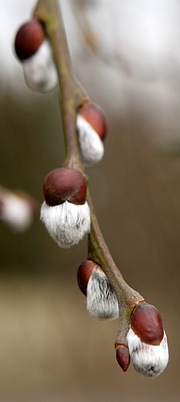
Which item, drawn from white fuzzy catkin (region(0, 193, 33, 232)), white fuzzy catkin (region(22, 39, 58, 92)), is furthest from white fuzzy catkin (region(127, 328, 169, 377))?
white fuzzy catkin (region(0, 193, 33, 232))

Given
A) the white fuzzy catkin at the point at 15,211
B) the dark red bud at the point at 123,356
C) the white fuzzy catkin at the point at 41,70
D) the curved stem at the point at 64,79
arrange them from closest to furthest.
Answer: the dark red bud at the point at 123,356, the curved stem at the point at 64,79, the white fuzzy catkin at the point at 41,70, the white fuzzy catkin at the point at 15,211

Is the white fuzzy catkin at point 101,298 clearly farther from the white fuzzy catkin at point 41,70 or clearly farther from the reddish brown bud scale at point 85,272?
the white fuzzy catkin at point 41,70

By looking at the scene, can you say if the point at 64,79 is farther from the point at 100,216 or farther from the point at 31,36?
the point at 100,216

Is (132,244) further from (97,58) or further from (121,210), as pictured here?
(97,58)

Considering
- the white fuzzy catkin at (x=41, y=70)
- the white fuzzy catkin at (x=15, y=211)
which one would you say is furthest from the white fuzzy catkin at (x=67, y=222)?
the white fuzzy catkin at (x=15, y=211)

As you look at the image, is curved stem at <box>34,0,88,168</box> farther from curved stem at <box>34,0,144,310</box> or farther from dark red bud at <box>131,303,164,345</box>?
dark red bud at <box>131,303,164,345</box>

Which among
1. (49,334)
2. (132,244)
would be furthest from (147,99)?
(49,334)

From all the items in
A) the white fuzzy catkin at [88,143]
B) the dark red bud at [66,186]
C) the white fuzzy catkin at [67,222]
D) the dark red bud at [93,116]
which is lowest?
the white fuzzy catkin at [67,222]

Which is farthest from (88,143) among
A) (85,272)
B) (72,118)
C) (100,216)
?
(100,216)
